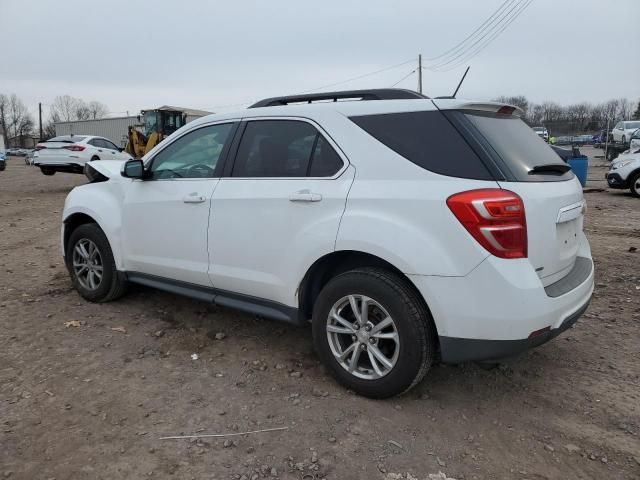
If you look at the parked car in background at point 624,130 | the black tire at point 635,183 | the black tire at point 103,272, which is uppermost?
the parked car in background at point 624,130

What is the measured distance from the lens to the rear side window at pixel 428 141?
273 centimetres

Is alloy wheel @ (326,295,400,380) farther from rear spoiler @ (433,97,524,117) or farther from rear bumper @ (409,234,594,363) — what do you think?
rear spoiler @ (433,97,524,117)

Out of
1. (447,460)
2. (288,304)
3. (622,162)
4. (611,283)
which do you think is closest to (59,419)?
(288,304)

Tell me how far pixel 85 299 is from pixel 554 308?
4.10 meters

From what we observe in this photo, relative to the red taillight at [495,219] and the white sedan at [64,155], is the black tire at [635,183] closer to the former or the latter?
the red taillight at [495,219]

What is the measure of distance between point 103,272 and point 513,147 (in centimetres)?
359

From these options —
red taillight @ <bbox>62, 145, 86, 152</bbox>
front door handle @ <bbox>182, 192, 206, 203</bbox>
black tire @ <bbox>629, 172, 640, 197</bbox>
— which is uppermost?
red taillight @ <bbox>62, 145, 86, 152</bbox>

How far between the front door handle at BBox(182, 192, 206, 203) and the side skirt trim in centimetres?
65

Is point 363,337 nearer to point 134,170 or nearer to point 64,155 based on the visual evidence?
point 134,170

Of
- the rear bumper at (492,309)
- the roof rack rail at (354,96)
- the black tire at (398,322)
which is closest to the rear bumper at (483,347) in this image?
the rear bumper at (492,309)

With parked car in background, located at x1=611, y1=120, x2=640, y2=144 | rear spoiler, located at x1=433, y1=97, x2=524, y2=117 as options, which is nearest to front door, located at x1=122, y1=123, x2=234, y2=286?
rear spoiler, located at x1=433, y1=97, x2=524, y2=117

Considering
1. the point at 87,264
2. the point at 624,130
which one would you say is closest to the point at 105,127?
the point at 624,130

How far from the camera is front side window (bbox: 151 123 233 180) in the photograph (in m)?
3.83

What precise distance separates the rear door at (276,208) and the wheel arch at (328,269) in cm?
6
